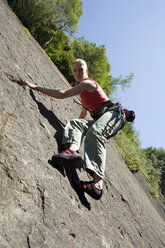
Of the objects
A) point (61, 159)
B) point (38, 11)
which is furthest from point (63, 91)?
point (38, 11)

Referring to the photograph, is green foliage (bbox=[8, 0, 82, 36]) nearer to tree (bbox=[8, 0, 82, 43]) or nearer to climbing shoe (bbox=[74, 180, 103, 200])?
tree (bbox=[8, 0, 82, 43])

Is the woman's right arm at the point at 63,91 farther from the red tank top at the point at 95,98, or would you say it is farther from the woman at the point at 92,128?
the red tank top at the point at 95,98

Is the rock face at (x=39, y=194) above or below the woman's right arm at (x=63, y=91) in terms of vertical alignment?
below

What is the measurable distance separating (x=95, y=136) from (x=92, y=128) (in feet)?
0.39

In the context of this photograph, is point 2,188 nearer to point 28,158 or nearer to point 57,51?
point 28,158

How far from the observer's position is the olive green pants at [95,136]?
2141 mm

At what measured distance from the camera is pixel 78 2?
16.0 m

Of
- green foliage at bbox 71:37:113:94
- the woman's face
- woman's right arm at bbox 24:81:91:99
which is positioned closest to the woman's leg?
woman's right arm at bbox 24:81:91:99

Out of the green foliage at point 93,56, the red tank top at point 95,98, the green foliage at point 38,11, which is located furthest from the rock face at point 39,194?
the green foliage at point 93,56

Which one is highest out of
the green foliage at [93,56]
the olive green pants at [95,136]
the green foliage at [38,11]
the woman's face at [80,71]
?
the green foliage at [93,56]

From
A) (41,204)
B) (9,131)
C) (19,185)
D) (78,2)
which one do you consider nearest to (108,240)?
(41,204)

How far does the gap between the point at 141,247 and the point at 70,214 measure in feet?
5.29

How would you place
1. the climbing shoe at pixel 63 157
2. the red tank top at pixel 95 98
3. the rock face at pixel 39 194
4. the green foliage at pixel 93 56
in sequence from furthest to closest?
1. the green foliage at pixel 93 56
2. the red tank top at pixel 95 98
3. the climbing shoe at pixel 63 157
4. the rock face at pixel 39 194

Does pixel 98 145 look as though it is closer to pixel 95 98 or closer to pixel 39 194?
pixel 95 98
